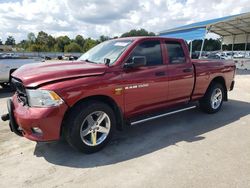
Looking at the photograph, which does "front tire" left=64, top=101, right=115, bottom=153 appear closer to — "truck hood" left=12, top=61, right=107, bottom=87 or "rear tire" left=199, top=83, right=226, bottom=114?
"truck hood" left=12, top=61, right=107, bottom=87

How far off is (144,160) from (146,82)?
1.47 meters

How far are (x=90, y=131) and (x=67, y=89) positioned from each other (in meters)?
0.85

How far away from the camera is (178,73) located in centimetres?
519

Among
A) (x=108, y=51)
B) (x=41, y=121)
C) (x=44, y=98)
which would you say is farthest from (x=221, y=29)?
(x=41, y=121)

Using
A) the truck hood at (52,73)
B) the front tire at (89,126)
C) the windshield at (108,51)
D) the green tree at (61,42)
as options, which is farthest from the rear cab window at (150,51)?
the green tree at (61,42)

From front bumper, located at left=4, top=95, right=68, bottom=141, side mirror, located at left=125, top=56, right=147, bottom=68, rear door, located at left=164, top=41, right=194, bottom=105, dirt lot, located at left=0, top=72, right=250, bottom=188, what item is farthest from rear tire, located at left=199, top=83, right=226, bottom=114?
front bumper, located at left=4, top=95, right=68, bottom=141

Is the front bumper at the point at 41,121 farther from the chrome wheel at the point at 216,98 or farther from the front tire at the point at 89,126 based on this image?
the chrome wheel at the point at 216,98

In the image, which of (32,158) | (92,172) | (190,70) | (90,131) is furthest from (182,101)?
(32,158)

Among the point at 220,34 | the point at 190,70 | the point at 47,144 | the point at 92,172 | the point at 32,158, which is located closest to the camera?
the point at 92,172

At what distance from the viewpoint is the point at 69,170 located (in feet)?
11.7

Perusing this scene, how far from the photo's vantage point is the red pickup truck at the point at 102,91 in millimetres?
3578

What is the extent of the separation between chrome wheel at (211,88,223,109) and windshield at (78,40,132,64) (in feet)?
9.75

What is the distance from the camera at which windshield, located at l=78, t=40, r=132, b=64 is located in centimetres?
454

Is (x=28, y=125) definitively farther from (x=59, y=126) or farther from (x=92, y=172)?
(x=92, y=172)
